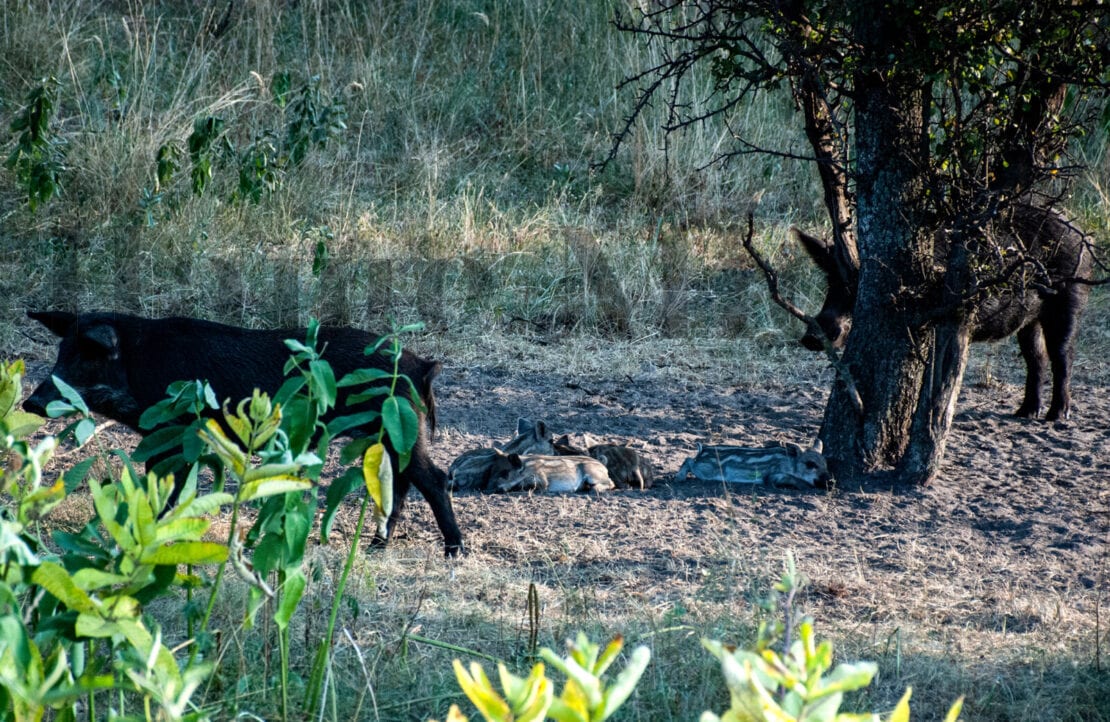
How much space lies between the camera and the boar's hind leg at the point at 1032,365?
23.9ft

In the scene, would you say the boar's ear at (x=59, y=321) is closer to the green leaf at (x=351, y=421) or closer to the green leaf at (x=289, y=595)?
the green leaf at (x=351, y=421)

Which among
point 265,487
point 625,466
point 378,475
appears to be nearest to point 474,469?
point 625,466

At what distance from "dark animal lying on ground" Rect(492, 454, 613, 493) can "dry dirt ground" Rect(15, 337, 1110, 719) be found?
0.25ft

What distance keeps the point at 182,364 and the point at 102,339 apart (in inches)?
13.2

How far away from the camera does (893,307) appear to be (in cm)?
561

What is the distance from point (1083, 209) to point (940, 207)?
19.5 ft

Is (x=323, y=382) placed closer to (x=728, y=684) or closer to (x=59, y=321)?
(x=728, y=684)

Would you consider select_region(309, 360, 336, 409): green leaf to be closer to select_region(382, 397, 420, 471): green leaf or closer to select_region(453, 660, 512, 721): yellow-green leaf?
select_region(382, 397, 420, 471): green leaf

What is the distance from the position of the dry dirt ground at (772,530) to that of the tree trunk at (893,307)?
10.1 inches

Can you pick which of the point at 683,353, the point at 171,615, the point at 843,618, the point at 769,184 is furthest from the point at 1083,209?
the point at 171,615

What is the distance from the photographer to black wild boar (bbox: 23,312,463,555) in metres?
4.95

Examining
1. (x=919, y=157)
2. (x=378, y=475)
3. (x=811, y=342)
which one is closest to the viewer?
(x=378, y=475)

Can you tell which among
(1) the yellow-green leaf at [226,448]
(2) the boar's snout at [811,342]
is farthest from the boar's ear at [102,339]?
(2) the boar's snout at [811,342]

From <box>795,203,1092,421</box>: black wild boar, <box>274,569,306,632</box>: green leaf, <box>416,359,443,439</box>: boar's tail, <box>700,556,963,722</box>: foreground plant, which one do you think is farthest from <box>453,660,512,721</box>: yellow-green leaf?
<box>795,203,1092,421</box>: black wild boar
